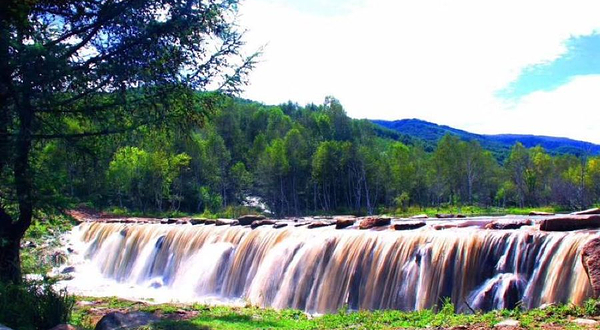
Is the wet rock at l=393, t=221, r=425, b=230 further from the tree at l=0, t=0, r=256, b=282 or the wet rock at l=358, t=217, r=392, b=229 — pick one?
the tree at l=0, t=0, r=256, b=282

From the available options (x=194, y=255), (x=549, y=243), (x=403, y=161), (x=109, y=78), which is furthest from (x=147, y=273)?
(x=403, y=161)

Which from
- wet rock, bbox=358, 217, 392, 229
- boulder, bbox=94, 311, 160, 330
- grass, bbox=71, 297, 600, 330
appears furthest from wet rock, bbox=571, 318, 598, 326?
wet rock, bbox=358, 217, 392, 229

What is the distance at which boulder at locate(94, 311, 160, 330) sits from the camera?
31.5 feet

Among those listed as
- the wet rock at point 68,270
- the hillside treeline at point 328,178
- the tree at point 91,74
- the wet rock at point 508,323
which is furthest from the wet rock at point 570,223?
the hillside treeline at point 328,178

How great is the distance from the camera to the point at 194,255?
24375mm

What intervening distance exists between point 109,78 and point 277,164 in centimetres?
6465

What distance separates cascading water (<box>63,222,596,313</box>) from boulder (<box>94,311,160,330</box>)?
23.4ft

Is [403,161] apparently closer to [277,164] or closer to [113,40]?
[277,164]

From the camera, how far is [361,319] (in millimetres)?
10891

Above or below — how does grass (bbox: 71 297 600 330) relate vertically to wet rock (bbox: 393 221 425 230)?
below

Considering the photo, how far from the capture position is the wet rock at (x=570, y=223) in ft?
47.6

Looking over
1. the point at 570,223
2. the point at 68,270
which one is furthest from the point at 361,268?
the point at 68,270

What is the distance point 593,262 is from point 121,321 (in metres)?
9.54

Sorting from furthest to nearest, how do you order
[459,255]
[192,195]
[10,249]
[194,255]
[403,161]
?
[403,161]
[192,195]
[194,255]
[459,255]
[10,249]
